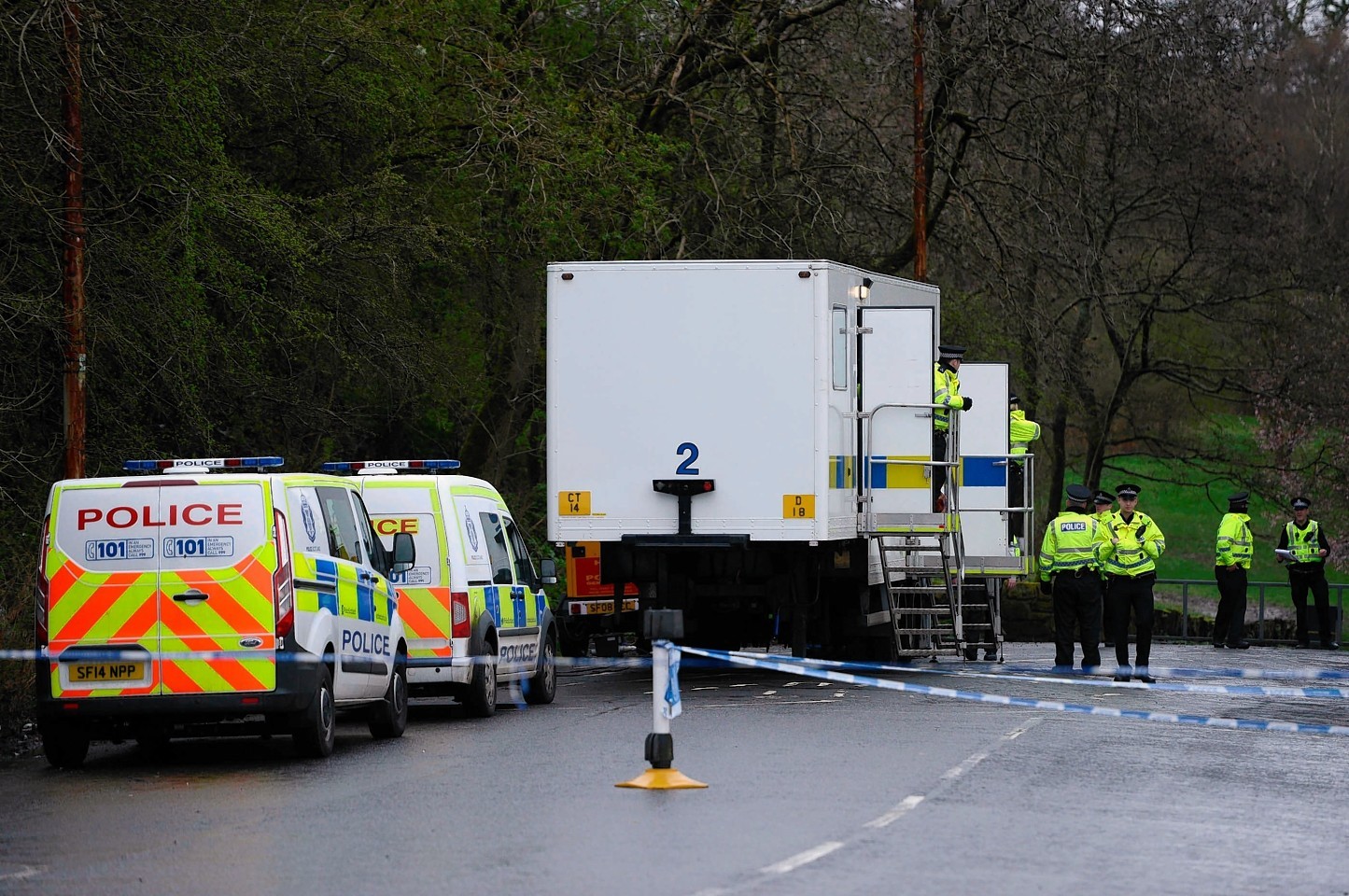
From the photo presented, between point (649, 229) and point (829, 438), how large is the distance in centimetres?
874

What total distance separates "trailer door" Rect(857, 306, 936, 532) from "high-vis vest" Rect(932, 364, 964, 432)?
22 centimetres

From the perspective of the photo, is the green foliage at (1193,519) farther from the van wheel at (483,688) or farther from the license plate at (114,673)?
the license plate at (114,673)

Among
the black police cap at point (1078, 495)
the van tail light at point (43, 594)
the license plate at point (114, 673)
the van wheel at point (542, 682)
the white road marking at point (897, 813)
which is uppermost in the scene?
the black police cap at point (1078, 495)

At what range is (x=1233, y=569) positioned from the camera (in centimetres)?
2847

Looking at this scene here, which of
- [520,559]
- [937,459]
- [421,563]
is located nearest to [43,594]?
[421,563]

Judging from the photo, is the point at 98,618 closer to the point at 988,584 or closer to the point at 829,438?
the point at 829,438

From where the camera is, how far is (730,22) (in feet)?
96.3

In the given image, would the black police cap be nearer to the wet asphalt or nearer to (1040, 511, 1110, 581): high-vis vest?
(1040, 511, 1110, 581): high-vis vest

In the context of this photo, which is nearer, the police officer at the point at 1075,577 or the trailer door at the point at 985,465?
the police officer at the point at 1075,577

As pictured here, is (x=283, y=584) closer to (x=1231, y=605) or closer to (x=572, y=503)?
(x=572, y=503)

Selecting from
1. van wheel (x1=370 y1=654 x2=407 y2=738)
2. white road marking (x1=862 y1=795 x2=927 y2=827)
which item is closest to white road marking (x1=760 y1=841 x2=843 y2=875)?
white road marking (x1=862 y1=795 x2=927 y2=827)

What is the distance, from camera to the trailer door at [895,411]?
19.7m

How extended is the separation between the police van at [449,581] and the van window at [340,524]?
0.57 m

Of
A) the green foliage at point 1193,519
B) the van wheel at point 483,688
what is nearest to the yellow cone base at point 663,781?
the van wheel at point 483,688
